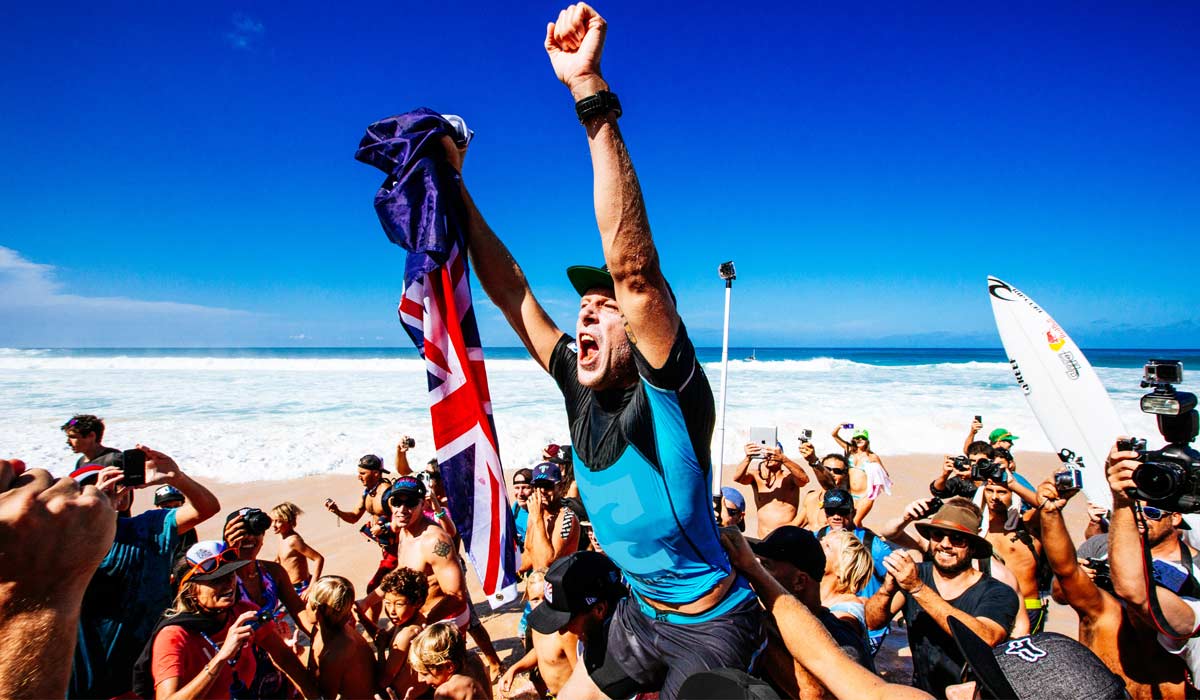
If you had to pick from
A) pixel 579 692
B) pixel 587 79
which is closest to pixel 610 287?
pixel 587 79

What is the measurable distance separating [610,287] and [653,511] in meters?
0.69

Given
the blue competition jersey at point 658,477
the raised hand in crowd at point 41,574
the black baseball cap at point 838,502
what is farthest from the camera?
the black baseball cap at point 838,502

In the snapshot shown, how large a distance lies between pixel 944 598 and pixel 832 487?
8.32ft

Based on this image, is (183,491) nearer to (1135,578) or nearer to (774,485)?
(1135,578)

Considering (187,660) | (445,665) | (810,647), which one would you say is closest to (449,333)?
(810,647)

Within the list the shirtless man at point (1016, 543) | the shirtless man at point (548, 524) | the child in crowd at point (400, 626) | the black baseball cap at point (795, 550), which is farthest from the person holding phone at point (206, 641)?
the shirtless man at point (1016, 543)

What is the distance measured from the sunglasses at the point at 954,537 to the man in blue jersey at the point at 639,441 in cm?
218

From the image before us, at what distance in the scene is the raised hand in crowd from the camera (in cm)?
136

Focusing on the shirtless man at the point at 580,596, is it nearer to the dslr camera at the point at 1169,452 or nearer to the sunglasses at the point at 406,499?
the dslr camera at the point at 1169,452

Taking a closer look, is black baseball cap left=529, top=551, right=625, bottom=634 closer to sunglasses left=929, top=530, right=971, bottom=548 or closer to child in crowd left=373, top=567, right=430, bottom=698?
child in crowd left=373, top=567, right=430, bottom=698

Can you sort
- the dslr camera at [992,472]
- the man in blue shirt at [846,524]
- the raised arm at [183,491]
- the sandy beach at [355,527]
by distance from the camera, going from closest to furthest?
the raised arm at [183,491]
the dslr camera at [992,472]
the man in blue shirt at [846,524]
the sandy beach at [355,527]

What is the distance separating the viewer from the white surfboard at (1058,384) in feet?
15.9

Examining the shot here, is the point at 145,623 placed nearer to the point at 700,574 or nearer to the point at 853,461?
the point at 700,574

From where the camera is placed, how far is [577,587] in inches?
96.1
